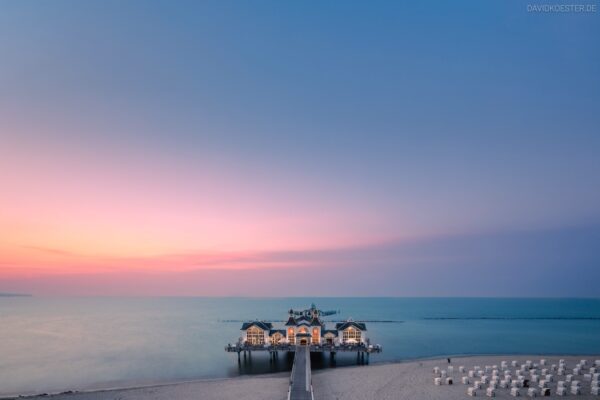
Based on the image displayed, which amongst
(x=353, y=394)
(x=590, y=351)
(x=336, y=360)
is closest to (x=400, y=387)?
(x=353, y=394)

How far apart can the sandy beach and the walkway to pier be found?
126cm

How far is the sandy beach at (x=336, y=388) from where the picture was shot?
29.8 m

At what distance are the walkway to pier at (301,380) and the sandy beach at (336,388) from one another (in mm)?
1264

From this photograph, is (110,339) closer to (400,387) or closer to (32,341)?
(32,341)

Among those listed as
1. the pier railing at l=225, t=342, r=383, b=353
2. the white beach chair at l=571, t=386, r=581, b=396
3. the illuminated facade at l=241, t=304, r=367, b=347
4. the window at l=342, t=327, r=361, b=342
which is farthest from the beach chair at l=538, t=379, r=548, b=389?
the window at l=342, t=327, r=361, b=342

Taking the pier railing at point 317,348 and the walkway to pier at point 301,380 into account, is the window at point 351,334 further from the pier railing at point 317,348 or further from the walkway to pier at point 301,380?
the walkway to pier at point 301,380

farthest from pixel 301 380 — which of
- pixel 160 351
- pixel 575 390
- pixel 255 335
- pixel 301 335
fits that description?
pixel 160 351

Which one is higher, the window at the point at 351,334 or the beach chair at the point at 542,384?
the window at the point at 351,334

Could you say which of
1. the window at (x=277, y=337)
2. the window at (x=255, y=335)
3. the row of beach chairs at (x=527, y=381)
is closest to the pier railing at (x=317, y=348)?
the window at (x=255, y=335)

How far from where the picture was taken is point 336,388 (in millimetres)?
32750

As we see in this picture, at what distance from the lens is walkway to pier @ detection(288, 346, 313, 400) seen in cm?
2744

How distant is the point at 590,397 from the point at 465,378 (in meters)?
7.83

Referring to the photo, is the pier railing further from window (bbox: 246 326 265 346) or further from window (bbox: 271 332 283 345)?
window (bbox: 271 332 283 345)

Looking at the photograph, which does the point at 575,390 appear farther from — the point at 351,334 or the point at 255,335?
the point at 255,335
